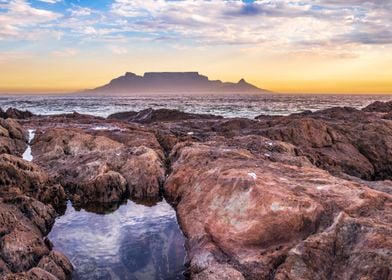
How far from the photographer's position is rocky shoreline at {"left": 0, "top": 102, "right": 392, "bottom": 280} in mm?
11461

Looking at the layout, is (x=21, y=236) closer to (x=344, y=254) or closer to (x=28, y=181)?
(x=28, y=181)

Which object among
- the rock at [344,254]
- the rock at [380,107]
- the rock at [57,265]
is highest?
the rock at [380,107]

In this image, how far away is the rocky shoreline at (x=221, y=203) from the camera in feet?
37.6

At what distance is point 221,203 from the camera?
1510cm

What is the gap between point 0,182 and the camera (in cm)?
1827

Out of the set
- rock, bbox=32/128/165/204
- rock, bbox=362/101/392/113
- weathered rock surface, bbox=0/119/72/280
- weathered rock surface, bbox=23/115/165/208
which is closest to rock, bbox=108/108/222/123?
rock, bbox=362/101/392/113

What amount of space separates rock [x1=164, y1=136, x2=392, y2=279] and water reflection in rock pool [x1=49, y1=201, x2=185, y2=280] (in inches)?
30.4

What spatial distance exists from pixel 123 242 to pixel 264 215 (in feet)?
19.5

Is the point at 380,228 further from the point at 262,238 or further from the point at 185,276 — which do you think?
the point at 185,276

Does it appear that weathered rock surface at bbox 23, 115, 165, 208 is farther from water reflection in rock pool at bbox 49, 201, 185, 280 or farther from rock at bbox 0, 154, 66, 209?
water reflection in rock pool at bbox 49, 201, 185, 280

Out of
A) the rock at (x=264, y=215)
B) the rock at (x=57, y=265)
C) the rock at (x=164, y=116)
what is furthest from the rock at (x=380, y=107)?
the rock at (x=57, y=265)

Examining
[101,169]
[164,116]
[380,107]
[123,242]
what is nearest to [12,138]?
[101,169]

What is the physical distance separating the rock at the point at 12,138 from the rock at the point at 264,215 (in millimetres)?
15075

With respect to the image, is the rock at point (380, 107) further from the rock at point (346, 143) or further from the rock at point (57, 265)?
the rock at point (57, 265)
